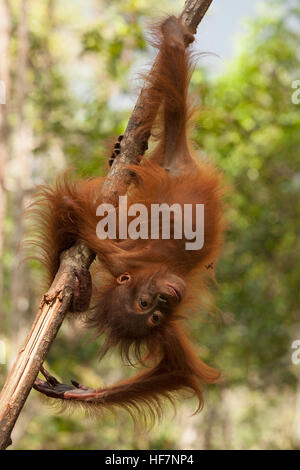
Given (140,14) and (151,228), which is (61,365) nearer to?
(140,14)

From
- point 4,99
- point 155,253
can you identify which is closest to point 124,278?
point 155,253

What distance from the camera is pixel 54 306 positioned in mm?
2240

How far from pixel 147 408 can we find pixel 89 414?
0.33 metres

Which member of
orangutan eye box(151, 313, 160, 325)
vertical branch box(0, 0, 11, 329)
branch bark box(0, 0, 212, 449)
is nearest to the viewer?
branch bark box(0, 0, 212, 449)

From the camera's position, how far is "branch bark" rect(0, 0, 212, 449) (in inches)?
81.5

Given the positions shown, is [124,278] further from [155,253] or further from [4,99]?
[4,99]

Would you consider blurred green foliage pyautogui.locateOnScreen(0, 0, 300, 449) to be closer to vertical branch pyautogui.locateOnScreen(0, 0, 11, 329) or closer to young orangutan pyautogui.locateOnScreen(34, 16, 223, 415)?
vertical branch pyautogui.locateOnScreen(0, 0, 11, 329)

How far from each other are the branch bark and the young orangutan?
0.07 meters

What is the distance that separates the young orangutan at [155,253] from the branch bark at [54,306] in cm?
7

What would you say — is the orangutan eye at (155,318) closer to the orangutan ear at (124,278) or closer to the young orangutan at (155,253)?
the young orangutan at (155,253)

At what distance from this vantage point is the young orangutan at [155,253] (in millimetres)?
2529

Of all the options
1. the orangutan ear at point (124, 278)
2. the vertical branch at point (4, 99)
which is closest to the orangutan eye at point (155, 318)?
the orangutan ear at point (124, 278)

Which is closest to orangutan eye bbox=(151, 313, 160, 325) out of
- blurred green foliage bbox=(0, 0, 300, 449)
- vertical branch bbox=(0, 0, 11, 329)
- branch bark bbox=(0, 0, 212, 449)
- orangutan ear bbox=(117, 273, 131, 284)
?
orangutan ear bbox=(117, 273, 131, 284)

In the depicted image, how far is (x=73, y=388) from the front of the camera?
107 inches
